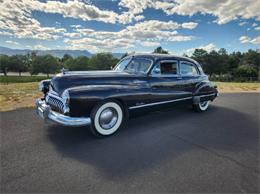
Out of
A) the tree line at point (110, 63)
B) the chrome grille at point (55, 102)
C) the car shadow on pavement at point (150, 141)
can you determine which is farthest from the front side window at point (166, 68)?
the tree line at point (110, 63)

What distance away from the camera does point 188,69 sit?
5.45 m

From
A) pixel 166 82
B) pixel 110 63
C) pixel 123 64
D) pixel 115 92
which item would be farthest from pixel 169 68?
pixel 110 63

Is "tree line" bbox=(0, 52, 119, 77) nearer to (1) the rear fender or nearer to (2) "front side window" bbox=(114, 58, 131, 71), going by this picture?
(1) the rear fender

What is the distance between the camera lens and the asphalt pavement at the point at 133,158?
2.27 meters

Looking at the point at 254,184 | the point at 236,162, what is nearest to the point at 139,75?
the point at 236,162

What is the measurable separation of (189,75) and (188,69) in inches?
7.3

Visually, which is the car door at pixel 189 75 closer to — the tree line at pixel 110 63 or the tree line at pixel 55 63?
the tree line at pixel 55 63

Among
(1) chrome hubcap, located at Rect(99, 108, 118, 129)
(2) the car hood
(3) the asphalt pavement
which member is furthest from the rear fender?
(1) chrome hubcap, located at Rect(99, 108, 118, 129)

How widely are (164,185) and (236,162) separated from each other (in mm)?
A: 1390

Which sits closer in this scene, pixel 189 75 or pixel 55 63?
pixel 189 75

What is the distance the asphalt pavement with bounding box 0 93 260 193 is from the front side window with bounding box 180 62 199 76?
1515 mm

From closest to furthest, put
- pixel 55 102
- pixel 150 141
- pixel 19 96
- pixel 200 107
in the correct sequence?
pixel 150 141 < pixel 55 102 < pixel 200 107 < pixel 19 96

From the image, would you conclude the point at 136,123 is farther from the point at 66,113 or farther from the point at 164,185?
the point at 164,185

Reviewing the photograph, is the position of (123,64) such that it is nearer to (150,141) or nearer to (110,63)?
(150,141)
